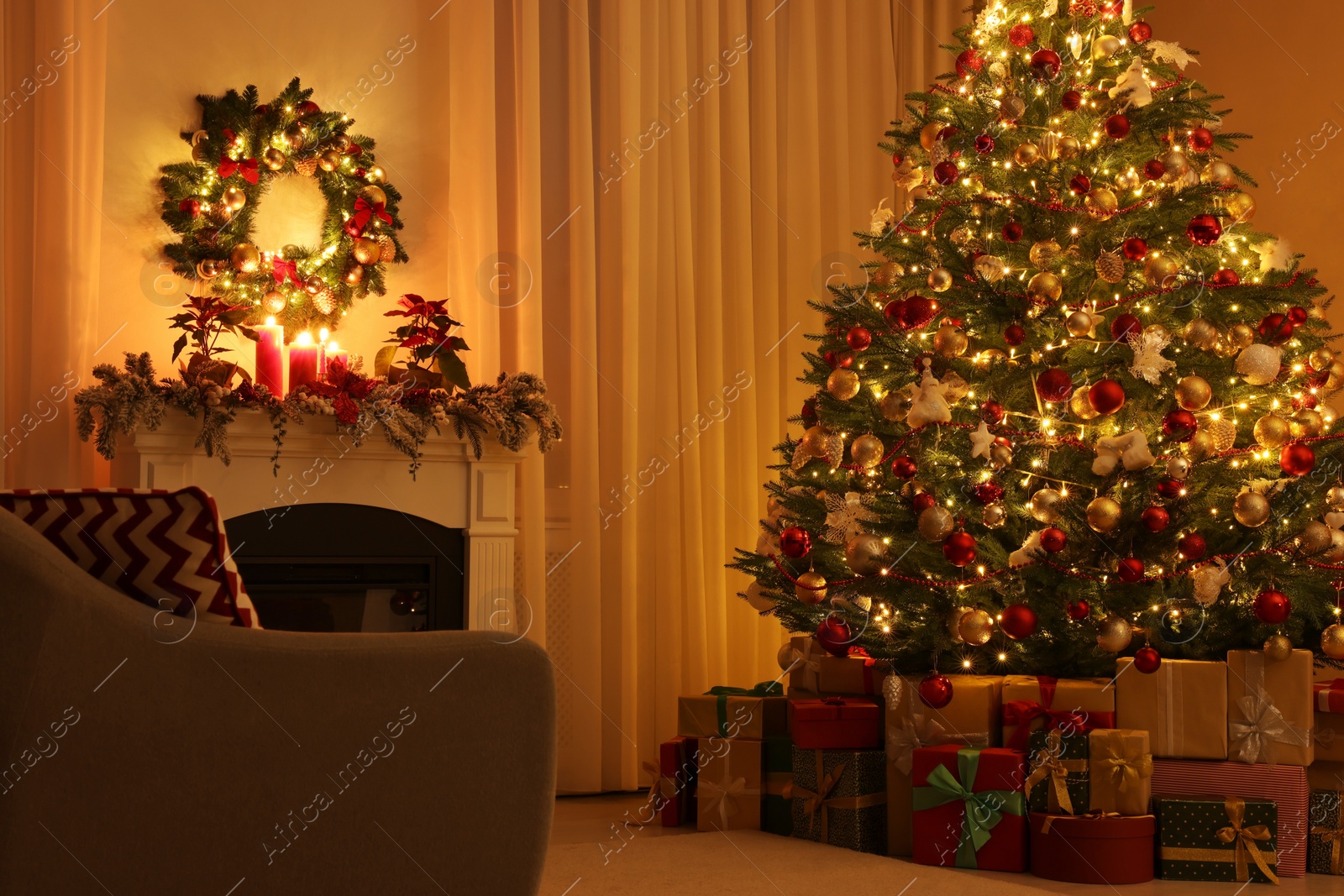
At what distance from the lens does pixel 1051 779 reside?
8.07ft

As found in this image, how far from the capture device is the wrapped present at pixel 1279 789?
2467 mm

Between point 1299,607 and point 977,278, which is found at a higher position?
point 977,278

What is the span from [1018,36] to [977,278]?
2.26 ft

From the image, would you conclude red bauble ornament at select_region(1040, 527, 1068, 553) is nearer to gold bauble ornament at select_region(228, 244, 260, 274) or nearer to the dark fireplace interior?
the dark fireplace interior

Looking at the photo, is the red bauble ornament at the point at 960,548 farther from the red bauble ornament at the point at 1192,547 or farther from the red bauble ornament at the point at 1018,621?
the red bauble ornament at the point at 1192,547

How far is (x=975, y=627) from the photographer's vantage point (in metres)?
2.58

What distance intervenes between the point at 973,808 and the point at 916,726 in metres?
0.22

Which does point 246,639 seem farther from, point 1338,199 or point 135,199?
point 1338,199

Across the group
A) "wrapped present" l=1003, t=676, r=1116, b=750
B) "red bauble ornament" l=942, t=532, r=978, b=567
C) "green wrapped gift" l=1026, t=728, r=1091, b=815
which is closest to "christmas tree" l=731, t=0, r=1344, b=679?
"red bauble ornament" l=942, t=532, r=978, b=567

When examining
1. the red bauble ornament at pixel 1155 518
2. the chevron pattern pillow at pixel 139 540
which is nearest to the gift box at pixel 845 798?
the red bauble ornament at pixel 1155 518

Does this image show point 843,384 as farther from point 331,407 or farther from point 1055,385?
point 331,407

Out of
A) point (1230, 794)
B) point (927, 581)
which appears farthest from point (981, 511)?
point (1230, 794)

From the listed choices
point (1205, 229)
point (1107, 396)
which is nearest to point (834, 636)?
point (1107, 396)

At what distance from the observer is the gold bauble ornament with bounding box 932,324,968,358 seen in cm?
275
